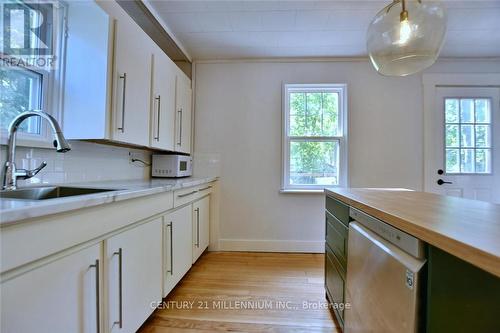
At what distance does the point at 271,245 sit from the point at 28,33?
2777 millimetres

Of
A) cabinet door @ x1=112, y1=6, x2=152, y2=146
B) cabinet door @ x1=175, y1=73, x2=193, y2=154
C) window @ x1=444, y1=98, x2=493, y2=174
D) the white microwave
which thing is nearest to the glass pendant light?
cabinet door @ x1=112, y1=6, x2=152, y2=146

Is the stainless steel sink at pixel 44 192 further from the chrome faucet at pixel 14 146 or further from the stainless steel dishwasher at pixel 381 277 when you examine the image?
the stainless steel dishwasher at pixel 381 277

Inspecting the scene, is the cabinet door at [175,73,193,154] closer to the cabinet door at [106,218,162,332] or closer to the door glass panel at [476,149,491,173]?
the cabinet door at [106,218,162,332]

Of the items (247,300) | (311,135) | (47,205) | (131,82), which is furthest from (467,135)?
(47,205)

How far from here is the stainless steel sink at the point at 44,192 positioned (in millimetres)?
1140

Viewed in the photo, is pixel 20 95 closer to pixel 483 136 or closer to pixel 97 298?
pixel 97 298

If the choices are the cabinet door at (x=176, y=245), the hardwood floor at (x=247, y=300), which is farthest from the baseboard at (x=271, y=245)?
the cabinet door at (x=176, y=245)

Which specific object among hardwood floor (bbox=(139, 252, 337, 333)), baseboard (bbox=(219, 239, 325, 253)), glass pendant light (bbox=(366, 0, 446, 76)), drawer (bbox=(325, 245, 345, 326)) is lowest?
hardwood floor (bbox=(139, 252, 337, 333))

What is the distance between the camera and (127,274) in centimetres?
123

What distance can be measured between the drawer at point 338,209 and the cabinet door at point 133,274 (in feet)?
3.84

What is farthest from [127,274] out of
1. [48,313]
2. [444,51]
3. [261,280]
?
[444,51]

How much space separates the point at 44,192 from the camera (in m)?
1.31

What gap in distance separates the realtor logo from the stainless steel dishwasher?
2.01m

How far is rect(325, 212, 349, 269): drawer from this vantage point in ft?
4.54
